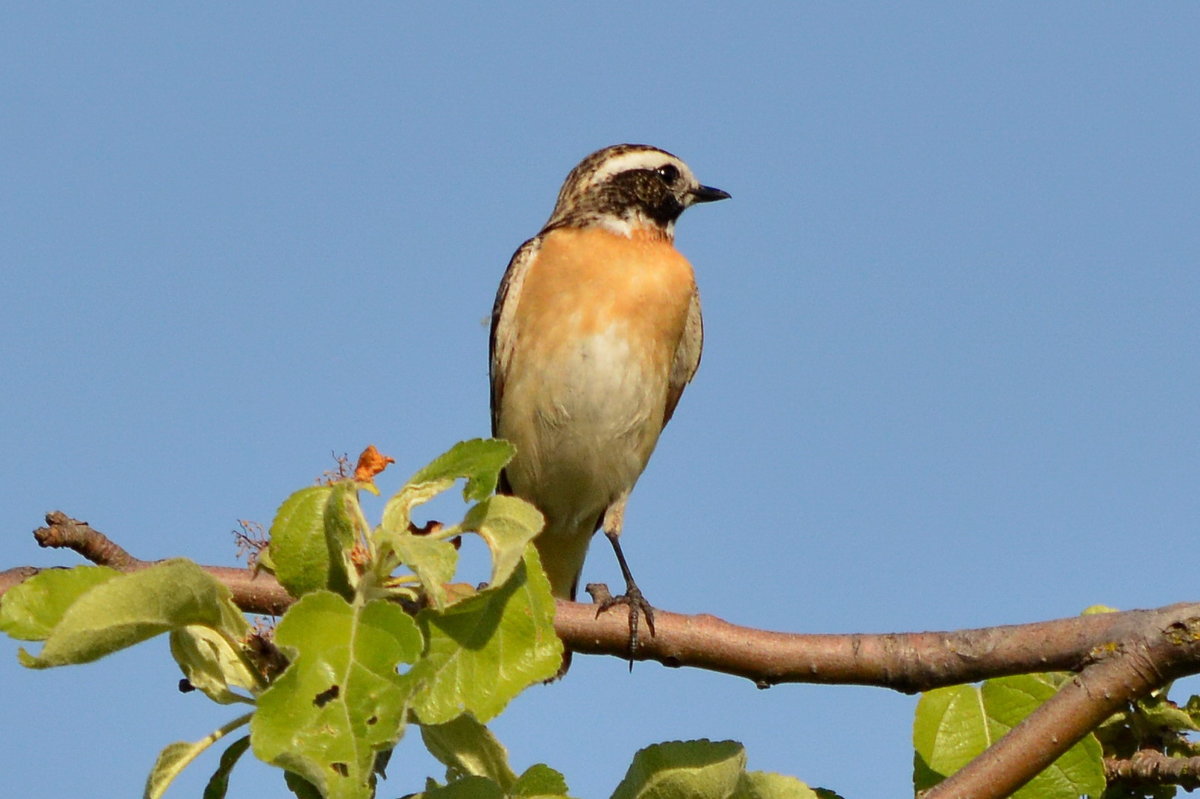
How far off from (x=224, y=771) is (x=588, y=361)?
503 centimetres

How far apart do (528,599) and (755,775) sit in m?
0.73

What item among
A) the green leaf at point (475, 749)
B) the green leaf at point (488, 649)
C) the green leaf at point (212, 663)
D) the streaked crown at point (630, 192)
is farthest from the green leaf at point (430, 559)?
the streaked crown at point (630, 192)

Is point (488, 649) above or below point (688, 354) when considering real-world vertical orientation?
below

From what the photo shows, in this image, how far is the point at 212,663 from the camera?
3.05 m

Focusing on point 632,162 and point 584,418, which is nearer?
point 584,418

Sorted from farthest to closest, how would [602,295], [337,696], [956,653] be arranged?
[602,295] → [956,653] → [337,696]

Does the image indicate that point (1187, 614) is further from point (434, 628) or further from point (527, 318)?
point (527, 318)

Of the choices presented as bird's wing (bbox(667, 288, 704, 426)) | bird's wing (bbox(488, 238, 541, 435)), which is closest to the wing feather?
bird's wing (bbox(667, 288, 704, 426))

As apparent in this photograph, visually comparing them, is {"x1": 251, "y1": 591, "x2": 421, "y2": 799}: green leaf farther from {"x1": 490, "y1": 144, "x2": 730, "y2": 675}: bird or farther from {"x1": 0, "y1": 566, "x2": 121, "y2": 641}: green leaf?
{"x1": 490, "y1": 144, "x2": 730, "y2": 675}: bird

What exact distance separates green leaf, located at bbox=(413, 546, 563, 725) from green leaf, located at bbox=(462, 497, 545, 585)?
0.20 ft

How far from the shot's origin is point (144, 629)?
2.78 m

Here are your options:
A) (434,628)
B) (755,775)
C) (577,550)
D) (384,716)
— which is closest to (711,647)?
(755,775)

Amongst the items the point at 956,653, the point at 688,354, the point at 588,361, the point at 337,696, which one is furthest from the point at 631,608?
the point at 688,354

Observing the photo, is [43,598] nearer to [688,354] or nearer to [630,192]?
[688,354]
